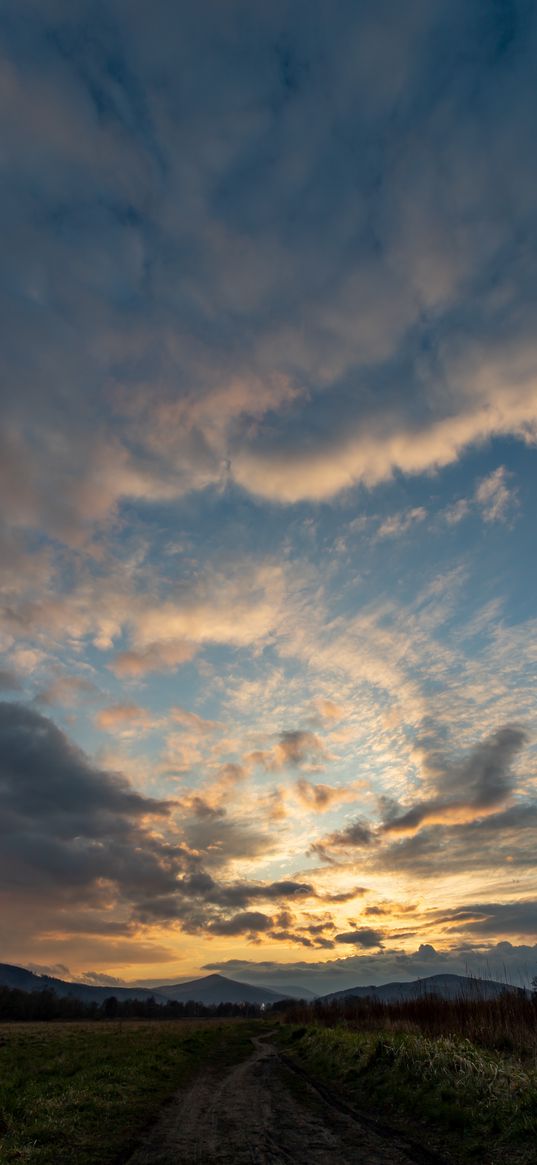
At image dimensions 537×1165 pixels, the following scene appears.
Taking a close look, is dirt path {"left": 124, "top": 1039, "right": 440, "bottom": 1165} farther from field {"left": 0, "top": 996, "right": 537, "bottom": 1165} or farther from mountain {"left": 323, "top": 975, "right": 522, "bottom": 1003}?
mountain {"left": 323, "top": 975, "right": 522, "bottom": 1003}

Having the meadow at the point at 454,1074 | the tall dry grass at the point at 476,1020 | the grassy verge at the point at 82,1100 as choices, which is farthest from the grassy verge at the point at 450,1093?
the grassy verge at the point at 82,1100

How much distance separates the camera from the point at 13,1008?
454ft

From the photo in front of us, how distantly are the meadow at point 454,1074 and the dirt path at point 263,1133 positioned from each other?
129cm

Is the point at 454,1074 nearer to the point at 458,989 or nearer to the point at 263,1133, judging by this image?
the point at 263,1133

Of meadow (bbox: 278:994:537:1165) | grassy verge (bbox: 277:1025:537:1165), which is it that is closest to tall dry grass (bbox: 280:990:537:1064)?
meadow (bbox: 278:994:537:1165)

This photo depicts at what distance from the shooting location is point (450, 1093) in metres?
17.4

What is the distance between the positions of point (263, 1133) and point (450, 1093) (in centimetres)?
574

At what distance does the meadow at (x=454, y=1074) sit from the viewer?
14.0 m

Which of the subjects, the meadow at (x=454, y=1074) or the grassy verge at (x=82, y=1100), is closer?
the grassy verge at (x=82, y=1100)

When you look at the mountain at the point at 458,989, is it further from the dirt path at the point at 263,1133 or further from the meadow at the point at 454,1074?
the dirt path at the point at 263,1133

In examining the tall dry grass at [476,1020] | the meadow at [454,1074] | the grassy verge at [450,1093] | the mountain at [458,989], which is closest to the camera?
the grassy verge at [450,1093]

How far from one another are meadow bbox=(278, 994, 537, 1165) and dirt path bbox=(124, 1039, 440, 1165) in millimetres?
1290

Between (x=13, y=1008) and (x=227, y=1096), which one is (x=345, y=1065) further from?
(x=13, y=1008)

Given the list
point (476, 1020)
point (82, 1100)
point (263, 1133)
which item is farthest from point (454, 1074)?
point (82, 1100)
